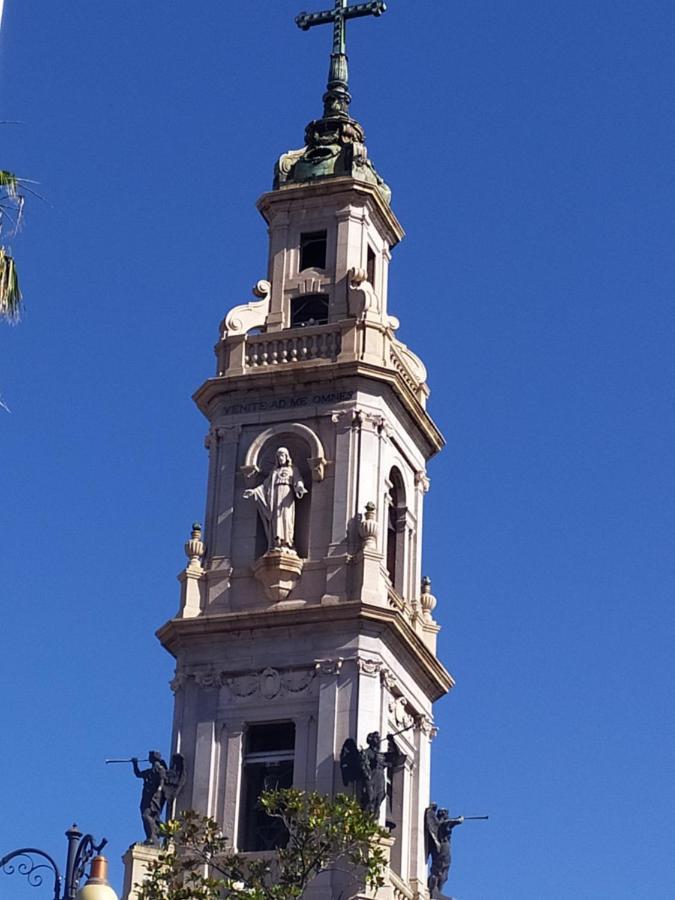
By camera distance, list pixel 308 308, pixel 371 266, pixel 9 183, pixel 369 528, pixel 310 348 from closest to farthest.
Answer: pixel 9 183 → pixel 369 528 → pixel 310 348 → pixel 308 308 → pixel 371 266

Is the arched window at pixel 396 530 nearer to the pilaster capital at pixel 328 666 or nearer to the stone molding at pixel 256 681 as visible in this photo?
the pilaster capital at pixel 328 666

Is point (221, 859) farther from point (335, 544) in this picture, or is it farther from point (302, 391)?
point (302, 391)

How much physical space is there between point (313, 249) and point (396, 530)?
7.91 m

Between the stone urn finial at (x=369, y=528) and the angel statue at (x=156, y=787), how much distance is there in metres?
6.56

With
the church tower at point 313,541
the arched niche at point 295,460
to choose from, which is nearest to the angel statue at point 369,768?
the church tower at point 313,541

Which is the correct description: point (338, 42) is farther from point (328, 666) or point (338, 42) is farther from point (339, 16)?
point (328, 666)

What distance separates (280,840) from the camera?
49.9 m

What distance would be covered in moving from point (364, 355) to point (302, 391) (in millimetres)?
1725

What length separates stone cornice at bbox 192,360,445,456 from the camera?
178 ft

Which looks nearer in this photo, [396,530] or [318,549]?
[318,549]

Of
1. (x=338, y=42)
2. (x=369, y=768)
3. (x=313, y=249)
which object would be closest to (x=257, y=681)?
(x=369, y=768)

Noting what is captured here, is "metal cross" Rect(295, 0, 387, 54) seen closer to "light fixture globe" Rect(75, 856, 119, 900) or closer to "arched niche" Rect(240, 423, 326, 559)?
"arched niche" Rect(240, 423, 326, 559)

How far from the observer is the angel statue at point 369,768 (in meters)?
48.6

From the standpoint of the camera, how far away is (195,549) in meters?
53.7
